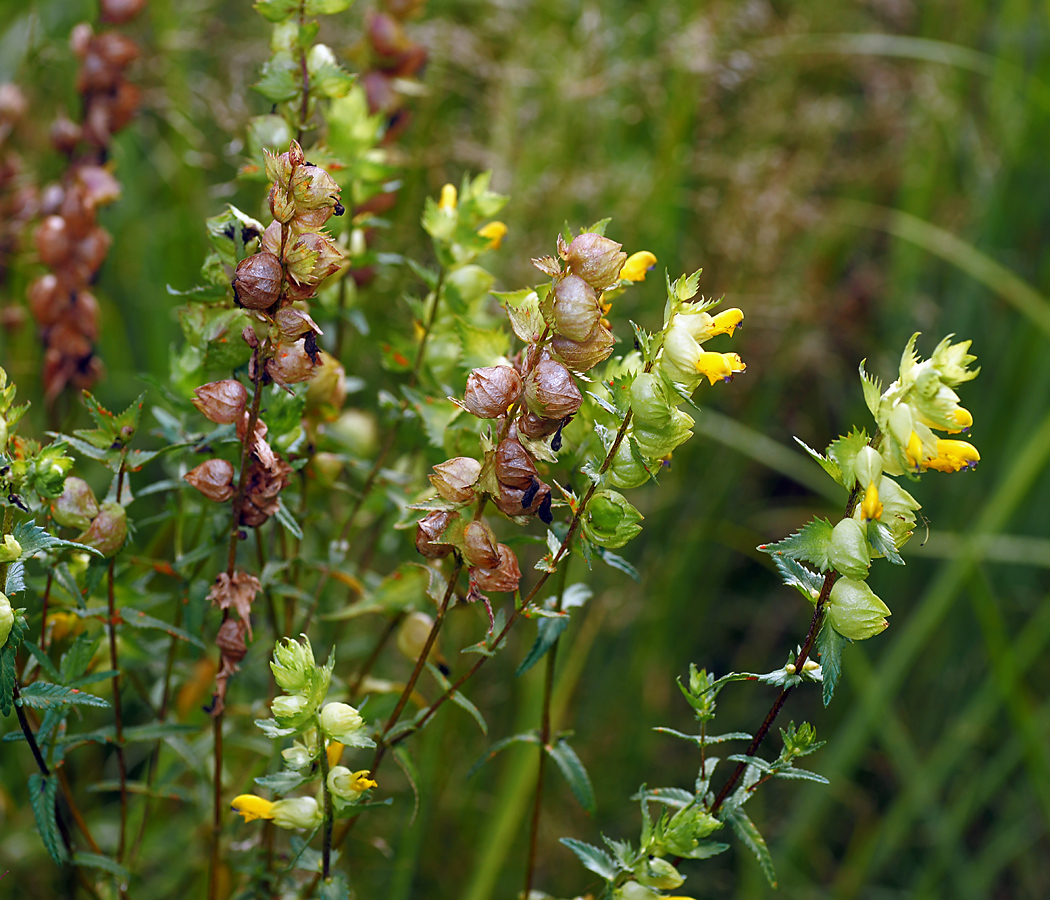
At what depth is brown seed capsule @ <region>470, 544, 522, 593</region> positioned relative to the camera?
1.51 ft

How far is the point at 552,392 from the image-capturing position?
0.41 metres

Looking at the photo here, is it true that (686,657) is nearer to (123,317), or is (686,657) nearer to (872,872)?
(872,872)

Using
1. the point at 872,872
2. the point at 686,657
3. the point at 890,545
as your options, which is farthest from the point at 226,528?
the point at 872,872

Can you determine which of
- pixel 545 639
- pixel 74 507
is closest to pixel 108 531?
pixel 74 507

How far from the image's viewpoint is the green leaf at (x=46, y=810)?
1.53 feet

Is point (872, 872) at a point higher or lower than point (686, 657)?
lower

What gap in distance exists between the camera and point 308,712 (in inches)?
17.4

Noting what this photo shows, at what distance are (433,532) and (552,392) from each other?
4.0 inches

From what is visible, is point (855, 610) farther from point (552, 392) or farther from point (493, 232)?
point (493, 232)

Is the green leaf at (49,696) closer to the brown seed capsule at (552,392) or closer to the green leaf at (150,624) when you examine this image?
the green leaf at (150,624)

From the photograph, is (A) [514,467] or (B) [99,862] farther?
(B) [99,862]

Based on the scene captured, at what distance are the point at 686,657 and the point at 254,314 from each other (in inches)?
44.8

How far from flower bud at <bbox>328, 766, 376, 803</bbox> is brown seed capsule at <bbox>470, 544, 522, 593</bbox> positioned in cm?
11

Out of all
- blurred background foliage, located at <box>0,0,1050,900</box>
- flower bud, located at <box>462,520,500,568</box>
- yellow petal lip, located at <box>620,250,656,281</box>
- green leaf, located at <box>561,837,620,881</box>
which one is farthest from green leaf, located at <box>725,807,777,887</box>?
blurred background foliage, located at <box>0,0,1050,900</box>
